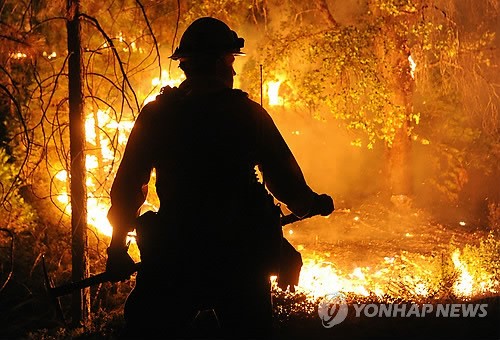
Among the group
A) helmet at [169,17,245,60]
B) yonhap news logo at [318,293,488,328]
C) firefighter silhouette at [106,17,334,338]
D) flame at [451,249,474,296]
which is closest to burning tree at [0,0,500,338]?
flame at [451,249,474,296]

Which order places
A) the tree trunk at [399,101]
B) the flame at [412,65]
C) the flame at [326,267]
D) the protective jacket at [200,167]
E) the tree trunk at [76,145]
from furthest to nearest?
1. the flame at [412,65]
2. the tree trunk at [399,101]
3. the flame at [326,267]
4. the tree trunk at [76,145]
5. the protective jacket at [200,167]

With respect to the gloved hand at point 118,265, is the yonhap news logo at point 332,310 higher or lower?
lower

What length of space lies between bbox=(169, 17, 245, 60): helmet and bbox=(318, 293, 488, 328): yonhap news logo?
3.07 metres

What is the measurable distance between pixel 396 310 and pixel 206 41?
3.55m

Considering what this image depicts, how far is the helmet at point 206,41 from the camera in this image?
104 inches

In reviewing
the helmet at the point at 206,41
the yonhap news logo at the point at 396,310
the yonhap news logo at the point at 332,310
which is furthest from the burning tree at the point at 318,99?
the helmet at the point at 206,41

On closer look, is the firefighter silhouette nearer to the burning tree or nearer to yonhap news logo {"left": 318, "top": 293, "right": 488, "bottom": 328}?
yonhap news logo {"left": 318, "top": 293, "right": 488, "bottom": 328}

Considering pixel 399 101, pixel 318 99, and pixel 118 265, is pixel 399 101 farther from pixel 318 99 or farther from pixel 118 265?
pixel 118 265

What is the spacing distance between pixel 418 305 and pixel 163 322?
3.21 meters

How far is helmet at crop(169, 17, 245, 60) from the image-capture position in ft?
8.66

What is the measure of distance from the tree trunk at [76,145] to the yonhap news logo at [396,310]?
254 cm

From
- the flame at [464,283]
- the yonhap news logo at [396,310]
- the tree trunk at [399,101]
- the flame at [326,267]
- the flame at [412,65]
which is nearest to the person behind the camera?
the yonhap news logo at [396,310]

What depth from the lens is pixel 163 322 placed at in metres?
2.56

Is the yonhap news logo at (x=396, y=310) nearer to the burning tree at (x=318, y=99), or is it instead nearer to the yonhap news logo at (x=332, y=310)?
the yonhap news logo at (x=332, y=310)
